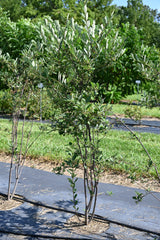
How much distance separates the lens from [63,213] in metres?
3.64

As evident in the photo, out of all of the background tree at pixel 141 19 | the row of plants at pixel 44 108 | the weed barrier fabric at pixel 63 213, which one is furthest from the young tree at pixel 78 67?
the background tree at pixel 141 19

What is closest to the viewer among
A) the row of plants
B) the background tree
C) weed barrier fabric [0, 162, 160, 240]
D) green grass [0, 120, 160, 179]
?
weed barrier fabric [0, 162, 160, 240]

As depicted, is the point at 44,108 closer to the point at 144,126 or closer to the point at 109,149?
the point at 109,149

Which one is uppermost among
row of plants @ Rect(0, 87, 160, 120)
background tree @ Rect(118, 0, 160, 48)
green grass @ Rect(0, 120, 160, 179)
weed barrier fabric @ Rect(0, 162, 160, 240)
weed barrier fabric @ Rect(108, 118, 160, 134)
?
background tree @ Rect(118, 0, 160, 48)

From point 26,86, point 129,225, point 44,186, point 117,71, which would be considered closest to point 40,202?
point 44,186

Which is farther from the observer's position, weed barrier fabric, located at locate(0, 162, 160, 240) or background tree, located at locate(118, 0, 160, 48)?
background tree, located at locate(118, 0, 160, 48)

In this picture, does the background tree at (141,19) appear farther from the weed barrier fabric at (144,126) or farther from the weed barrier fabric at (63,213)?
the weed barrier fabric at (63,213)

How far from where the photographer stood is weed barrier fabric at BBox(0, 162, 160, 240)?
10.6ft

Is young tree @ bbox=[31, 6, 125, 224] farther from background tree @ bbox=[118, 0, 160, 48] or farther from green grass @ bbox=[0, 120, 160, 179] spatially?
background tree @ bbox=[118, 0, 160, 48]

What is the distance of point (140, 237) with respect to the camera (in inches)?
120

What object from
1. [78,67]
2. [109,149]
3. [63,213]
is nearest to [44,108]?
[63,213]

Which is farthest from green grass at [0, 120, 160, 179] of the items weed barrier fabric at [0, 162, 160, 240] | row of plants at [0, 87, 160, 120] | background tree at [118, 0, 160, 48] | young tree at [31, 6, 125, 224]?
background tree at [118, 0, 160, 48]

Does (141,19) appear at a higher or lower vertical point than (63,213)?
higher

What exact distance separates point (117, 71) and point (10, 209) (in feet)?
40.2
